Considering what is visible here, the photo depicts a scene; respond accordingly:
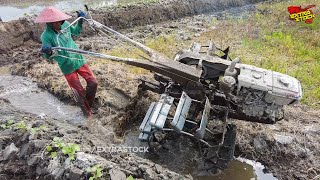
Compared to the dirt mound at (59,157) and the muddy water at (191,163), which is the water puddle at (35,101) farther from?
the muddy water at (191,163)

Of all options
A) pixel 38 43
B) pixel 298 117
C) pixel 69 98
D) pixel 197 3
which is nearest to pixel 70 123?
pixel 69 98

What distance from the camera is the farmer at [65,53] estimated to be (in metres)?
5.14

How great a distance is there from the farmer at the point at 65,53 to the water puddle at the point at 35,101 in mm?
341

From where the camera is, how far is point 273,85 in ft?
15.1

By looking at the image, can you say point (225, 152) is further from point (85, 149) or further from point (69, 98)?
point (69, 98)

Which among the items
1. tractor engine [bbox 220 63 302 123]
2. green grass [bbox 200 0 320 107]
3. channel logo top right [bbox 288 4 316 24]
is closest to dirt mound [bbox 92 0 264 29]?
green grass [bbox 200 0 320 107]

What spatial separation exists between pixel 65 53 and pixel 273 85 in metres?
3.24

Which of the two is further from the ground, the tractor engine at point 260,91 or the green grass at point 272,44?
the tractor engine at point 260,91

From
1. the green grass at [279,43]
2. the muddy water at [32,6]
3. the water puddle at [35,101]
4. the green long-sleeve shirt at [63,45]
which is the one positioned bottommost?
the green grass at [279,43]

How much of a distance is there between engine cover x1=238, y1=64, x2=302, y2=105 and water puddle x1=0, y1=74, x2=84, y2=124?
2949 mm

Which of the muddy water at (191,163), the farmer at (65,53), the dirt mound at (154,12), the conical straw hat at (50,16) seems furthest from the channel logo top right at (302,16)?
the conical straw hat at (50,16)

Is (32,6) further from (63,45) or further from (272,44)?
(272,44)

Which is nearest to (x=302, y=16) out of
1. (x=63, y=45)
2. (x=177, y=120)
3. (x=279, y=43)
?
(x=279, y=43)

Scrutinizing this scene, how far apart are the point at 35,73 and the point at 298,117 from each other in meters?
5.66
